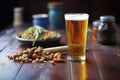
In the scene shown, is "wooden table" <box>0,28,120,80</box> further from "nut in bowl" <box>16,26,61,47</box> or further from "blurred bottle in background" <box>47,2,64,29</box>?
"blurred bottle in background" <box>47,2,64,29</box>

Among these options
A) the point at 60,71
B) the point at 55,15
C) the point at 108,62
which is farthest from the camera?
the point at 55,15

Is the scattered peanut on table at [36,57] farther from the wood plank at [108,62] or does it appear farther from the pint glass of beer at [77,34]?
the wood plank at [108,62]

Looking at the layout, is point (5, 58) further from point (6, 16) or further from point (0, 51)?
point (6, 16)

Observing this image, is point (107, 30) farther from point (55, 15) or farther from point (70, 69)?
point (55, 15)

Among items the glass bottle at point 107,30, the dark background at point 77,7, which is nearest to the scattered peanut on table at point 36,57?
the glass bottle at point 107,30

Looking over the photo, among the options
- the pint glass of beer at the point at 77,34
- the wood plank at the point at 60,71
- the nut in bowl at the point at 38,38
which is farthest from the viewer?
the nut in bowl at the point at 38,38

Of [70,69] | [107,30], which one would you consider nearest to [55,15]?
[107,30]

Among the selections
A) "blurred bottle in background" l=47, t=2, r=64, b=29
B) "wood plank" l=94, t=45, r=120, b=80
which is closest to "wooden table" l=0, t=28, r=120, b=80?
"wood plank" l=94, t=45, r=120, b=80

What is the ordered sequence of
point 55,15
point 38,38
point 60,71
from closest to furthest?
1. point 60,71
2. point 38,38
3. point 55,15
